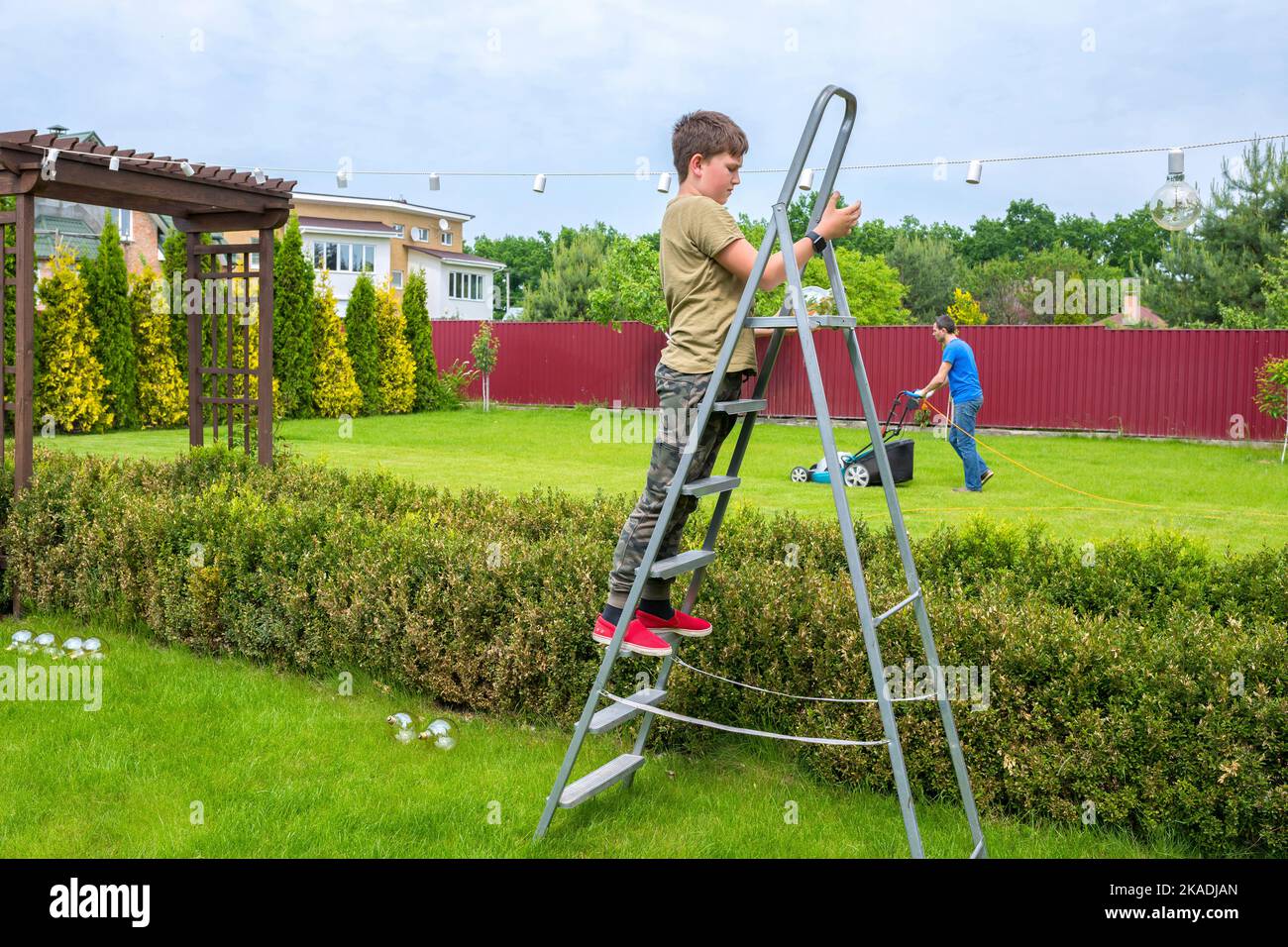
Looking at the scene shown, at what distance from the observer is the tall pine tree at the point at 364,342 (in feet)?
81.3

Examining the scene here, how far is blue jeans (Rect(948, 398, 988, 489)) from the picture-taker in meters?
12.3

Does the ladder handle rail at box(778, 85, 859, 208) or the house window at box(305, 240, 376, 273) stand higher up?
the house window at box(305, 240, 376, 273)

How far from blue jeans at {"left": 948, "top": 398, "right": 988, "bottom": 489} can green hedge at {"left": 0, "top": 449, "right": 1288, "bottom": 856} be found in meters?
6.69

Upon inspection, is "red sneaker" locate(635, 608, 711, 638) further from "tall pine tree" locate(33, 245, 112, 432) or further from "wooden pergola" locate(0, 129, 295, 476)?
"tall pine tree" locate(33, 245, 112, 432)

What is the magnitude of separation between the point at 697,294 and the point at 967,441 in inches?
378

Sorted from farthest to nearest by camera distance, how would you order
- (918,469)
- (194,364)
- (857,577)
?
(918,469) < (194,364) < (857,577)

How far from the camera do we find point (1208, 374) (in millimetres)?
20141

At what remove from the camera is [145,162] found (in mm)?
7273

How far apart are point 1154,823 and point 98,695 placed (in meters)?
4.49

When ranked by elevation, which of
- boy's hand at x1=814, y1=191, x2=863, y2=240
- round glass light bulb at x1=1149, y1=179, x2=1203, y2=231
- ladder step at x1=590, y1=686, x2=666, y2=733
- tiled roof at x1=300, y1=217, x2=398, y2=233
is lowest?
ladder step at x1=590, y1=686, x2=666, y2=733

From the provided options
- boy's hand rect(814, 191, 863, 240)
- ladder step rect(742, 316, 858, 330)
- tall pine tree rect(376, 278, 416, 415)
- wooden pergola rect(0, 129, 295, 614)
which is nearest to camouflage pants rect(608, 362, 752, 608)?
ladder step rect(742, 316, 858, 330)

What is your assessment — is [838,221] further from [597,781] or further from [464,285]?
[464,285]

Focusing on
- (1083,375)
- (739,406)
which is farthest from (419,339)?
(739,406)
